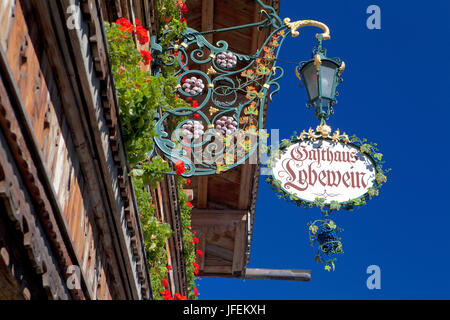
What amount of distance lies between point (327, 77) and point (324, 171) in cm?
102

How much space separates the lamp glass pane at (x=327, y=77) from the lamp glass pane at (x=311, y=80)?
0.06 metres

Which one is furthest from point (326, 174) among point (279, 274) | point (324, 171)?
point (279, 274)

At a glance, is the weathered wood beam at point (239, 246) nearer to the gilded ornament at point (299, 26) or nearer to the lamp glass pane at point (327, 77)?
the gilded ornament at point (299, 26)

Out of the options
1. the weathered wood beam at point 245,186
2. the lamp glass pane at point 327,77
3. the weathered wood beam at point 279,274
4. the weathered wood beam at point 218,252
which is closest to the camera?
the lamp glass pane at point 327,77

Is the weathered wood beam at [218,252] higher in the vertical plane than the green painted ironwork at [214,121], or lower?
lower

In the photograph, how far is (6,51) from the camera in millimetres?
3262

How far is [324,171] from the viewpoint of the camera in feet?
24.2

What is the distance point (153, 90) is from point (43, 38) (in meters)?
1.49

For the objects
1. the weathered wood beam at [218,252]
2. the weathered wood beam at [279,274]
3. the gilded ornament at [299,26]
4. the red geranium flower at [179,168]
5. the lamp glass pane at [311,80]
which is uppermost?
the gilded ornament at [299,26]

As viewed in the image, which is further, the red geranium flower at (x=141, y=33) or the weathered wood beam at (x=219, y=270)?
the weathered wood beam at (x=219, y=270)

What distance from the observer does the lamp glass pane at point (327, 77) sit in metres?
6.84

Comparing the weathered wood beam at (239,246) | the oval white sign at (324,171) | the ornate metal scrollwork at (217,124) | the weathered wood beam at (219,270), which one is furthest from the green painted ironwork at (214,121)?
the weathered wood beam at (219,270)
